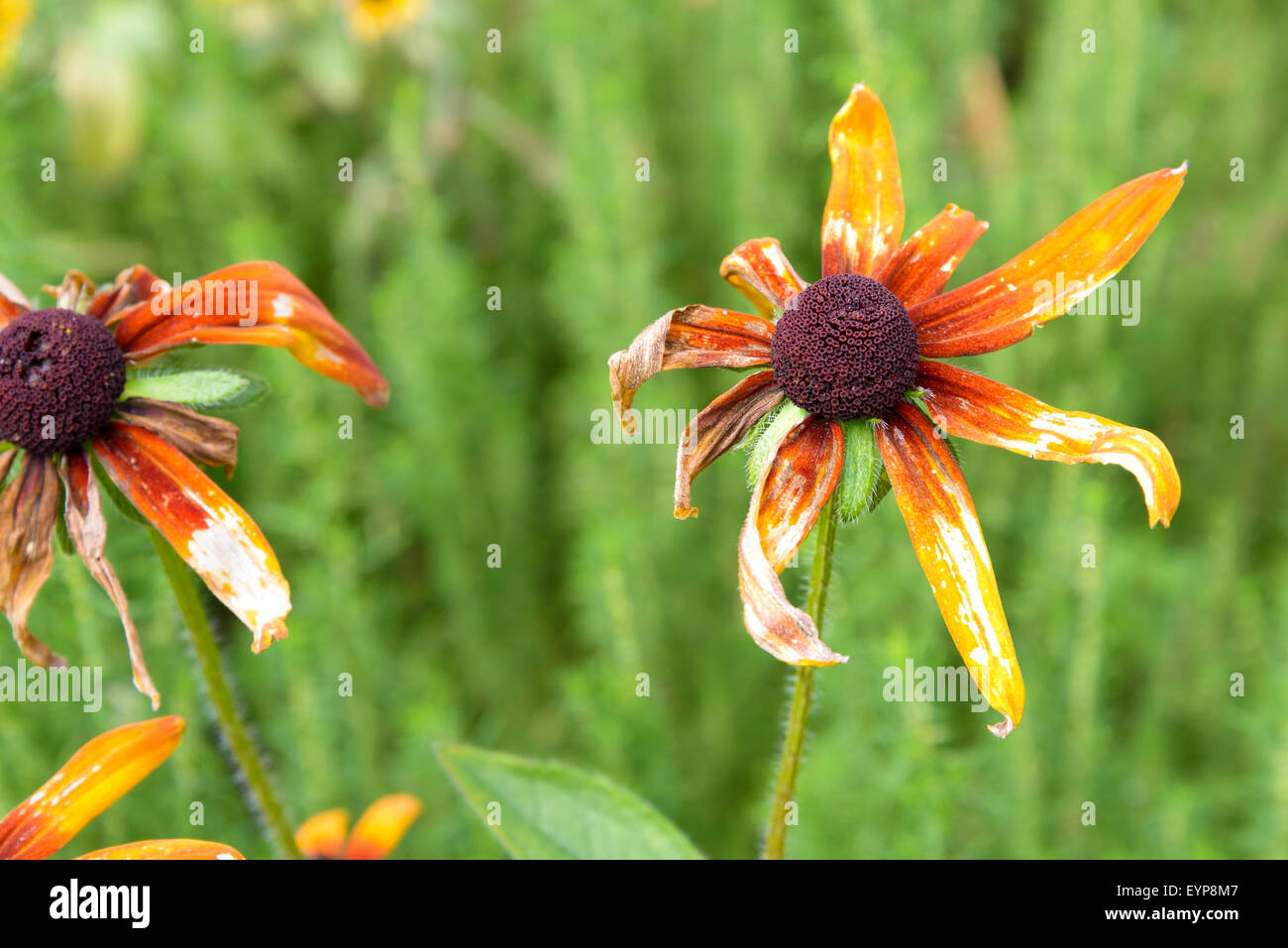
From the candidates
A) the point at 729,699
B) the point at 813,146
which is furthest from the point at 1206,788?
the point at 813,146

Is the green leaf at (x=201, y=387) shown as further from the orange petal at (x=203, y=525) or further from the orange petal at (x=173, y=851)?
the orange petal at (x=173, y=851)

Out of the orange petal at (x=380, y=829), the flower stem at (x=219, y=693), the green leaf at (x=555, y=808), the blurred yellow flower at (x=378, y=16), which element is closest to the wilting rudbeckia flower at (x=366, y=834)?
the orange petal at (x=380, y=829)

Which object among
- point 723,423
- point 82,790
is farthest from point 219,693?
point 723,423

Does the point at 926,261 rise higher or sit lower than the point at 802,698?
higher

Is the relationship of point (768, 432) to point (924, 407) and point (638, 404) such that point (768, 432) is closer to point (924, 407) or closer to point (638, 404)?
point (924, 407)

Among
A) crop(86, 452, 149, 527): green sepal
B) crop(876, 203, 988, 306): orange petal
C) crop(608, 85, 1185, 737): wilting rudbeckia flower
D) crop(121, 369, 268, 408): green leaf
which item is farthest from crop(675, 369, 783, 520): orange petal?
crop(86, 452, 149, 527): green sepal

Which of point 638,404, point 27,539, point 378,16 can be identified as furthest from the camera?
point 378,16
